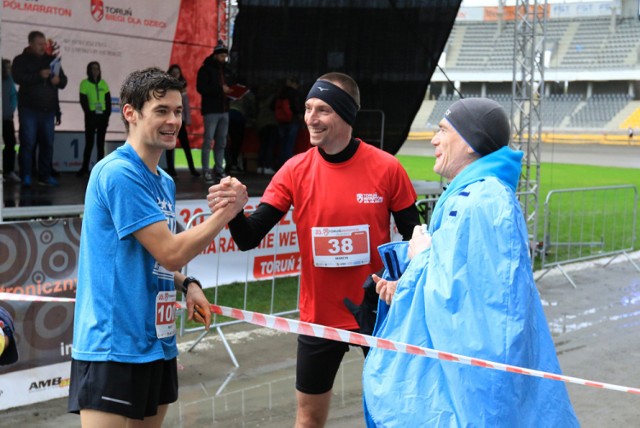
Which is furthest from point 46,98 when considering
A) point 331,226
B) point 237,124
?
point 331,226

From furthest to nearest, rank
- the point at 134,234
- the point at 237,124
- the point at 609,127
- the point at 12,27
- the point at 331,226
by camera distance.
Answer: the point at 609,127 → the point at 237,124 → the point at 12,27 → the point at 331,226 → the point at 134,234

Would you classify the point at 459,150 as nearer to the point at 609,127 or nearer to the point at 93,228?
the point at 93,228

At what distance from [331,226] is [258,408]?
2.05 meters

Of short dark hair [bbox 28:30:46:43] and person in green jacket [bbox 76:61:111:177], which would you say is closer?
short dark hair [bbox 28:30:46:43]

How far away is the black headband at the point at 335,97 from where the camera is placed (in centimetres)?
384

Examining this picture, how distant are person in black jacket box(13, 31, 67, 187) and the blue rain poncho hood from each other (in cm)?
959

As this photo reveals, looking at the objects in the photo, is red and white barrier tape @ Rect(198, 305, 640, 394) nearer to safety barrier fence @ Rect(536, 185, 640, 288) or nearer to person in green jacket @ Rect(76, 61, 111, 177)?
safety barrier fence @ Rect(536, 185, 640, 288)

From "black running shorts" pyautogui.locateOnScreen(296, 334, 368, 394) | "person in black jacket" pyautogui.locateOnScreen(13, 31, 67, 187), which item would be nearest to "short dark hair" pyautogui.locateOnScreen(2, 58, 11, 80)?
"person in black jacket" pyautogui.locateOnScreen(13, 31, 67, 187)

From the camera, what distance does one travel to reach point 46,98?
11086 millimetres

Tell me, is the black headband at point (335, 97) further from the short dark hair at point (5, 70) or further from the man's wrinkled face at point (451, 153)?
the short dark hair at point (5, 70)

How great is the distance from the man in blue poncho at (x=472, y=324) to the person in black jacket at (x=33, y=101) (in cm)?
954

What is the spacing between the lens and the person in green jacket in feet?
40.7

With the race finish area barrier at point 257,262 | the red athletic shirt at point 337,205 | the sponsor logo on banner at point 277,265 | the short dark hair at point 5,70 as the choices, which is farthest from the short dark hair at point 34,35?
the red athletic shirt at point 337,205

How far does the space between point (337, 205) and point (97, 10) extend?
1089 centimetres
